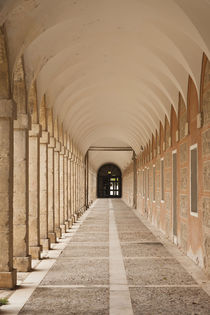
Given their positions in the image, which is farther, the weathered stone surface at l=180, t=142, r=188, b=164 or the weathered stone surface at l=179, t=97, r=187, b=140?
the weathered stone surface at l=179, t=97, r=187, b=140

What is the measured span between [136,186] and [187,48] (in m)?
24.8

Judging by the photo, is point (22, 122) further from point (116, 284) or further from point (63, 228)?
point (63, 228)

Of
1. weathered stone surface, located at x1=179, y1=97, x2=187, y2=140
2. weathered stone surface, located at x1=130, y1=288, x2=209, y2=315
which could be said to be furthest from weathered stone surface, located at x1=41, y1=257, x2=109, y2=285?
weathered stone surface, located at x1=179, y1=97, x2=187, y2=140

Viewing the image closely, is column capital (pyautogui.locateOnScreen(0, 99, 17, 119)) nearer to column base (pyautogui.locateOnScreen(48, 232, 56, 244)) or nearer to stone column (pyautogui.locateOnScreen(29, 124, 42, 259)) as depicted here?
stone column (pyautogui.locateOnScreen(29, 124, 42, 259))

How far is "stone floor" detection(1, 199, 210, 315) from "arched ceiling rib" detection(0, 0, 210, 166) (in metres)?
3.89

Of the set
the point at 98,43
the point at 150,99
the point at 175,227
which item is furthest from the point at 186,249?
the point at 150,99

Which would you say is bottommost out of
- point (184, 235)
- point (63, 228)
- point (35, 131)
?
point (63, 228)

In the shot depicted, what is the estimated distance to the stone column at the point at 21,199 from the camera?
9.40 meters

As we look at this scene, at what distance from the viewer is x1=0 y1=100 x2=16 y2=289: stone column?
7773 mm

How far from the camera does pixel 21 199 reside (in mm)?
9523

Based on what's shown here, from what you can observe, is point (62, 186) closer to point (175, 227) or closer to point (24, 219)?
point (175, 227)

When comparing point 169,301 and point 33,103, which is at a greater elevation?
point 33,103

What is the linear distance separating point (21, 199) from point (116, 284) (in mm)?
2682

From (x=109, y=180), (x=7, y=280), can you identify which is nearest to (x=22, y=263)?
(x=7, y=280)
